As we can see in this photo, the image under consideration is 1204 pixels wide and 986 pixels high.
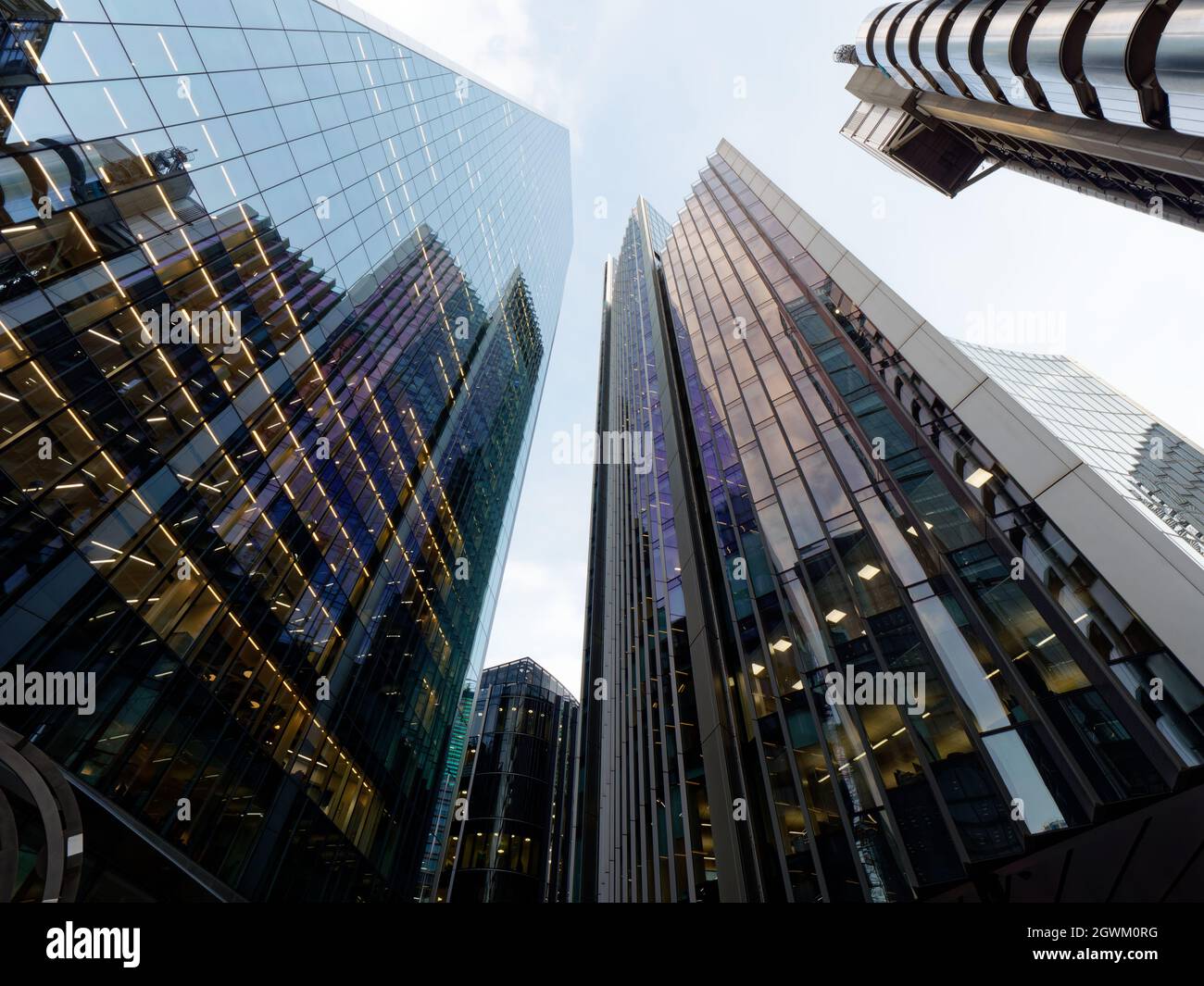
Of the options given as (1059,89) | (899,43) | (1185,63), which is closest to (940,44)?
(899,43)

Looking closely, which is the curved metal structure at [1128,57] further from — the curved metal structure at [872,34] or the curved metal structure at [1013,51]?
the curved metal structure at [872,34]

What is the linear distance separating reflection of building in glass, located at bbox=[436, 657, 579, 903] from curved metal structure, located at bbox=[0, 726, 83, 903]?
35290 mm

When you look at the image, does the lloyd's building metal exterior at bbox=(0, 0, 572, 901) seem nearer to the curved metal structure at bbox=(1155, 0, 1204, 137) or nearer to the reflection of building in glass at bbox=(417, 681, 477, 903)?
the reflection of building in glass at bbox=(417, 681, 477, 903)

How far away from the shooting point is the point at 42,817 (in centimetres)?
1256

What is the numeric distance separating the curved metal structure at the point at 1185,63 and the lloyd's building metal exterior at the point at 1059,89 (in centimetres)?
3

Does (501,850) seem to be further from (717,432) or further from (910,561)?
(910,561)

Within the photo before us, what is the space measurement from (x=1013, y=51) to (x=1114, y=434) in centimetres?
3944

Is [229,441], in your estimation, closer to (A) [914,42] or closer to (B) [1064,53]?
(B) [1064,53]

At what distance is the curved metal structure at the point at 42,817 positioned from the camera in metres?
11.7

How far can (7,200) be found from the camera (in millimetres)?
14227

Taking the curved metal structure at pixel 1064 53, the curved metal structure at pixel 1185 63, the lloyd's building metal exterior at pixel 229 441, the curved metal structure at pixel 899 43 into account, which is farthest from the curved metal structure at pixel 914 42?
the lloyd's building metal exterior at pixel 229 441
